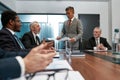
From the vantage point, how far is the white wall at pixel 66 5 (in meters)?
6.89

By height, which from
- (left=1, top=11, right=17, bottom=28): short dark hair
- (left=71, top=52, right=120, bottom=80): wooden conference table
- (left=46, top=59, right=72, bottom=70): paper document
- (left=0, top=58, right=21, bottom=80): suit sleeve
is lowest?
(left=71, top=52, right=120, bottom=80): wooden conference table

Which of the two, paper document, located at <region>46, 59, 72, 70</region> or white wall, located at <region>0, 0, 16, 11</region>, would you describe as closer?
paper document, located at <region>46, 59, 72, 70</region>

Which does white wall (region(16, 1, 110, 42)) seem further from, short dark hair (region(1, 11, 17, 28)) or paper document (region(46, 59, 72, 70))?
paper document (region(46, 59, 72, 70))

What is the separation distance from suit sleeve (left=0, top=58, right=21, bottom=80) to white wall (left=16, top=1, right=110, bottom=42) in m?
6.32

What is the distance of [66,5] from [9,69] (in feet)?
21.2

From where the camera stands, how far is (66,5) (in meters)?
6.98

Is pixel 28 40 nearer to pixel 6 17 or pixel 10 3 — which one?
pixel 6 17

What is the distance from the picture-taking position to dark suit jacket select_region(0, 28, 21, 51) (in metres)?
2.46

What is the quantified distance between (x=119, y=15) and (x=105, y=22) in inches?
20.7

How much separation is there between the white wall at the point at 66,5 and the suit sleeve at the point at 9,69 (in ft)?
20.7

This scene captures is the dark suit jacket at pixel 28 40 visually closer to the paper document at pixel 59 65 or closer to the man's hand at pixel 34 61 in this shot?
the paper document at pixel 59 65

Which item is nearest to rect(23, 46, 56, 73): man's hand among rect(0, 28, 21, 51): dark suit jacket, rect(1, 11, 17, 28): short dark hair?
rect(0, 28, 21, 51): dark suit jacket

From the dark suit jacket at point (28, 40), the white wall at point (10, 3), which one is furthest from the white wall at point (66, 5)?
the dark suit jacket at point (28, 40)

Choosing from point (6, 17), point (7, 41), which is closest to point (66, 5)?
point (6, 17)
